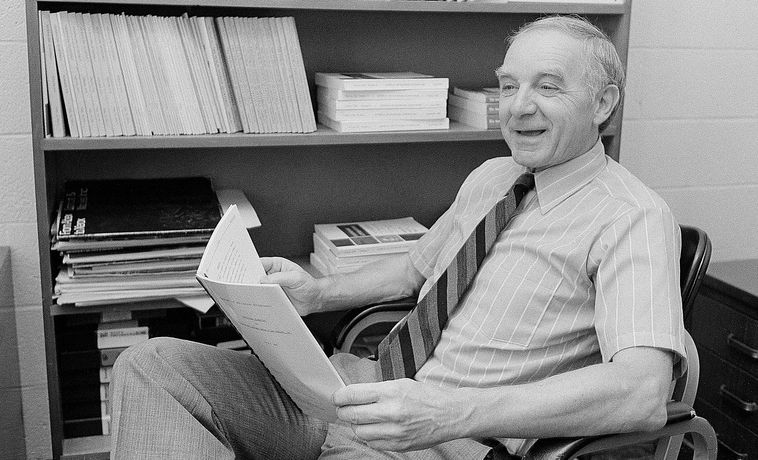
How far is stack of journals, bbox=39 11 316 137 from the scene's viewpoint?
187 centimetres

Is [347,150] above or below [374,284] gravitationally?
above

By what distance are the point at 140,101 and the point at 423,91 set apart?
A: 2.22 ft

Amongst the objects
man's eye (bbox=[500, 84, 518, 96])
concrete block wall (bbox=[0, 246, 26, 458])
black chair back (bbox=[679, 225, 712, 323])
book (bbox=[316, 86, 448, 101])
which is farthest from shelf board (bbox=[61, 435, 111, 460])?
black chair back (bbox=[679, 225, 712, 323])

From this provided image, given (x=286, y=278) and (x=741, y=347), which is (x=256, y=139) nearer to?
(x=286, y=278)

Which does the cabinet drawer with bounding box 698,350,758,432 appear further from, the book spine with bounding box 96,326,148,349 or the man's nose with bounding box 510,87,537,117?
→ the book spine with bounding box 96,326,148,349

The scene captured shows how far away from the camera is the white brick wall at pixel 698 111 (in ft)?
8.36

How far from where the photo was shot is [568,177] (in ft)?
5.18

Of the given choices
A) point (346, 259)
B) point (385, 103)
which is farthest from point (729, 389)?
point (385, 103)

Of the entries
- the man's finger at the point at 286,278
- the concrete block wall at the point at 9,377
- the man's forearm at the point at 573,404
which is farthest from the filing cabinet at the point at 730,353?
the concrete block wall at the point at 9,377

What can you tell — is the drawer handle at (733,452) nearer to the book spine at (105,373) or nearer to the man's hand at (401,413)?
the man's hand at (401,413)

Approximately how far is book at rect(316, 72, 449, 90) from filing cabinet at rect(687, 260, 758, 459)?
2.95 feet

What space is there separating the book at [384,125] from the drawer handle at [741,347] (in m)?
0.91

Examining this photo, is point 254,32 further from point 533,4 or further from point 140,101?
point 533,4

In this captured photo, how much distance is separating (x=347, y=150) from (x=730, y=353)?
1144mm
